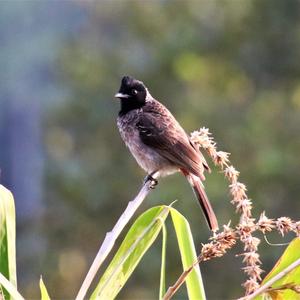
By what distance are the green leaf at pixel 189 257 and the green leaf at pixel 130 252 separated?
0.15 ft

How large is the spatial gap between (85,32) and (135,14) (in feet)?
14.7

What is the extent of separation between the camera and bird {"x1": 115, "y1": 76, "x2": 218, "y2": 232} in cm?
430

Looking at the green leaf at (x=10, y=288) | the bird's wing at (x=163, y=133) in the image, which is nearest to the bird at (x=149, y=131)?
the bird's wing at (x=163, y=133)

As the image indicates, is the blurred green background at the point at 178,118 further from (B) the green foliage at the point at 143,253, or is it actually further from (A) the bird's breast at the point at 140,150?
(B) the green foliage at the point at 143,253

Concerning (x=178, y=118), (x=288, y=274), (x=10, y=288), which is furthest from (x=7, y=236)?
(x=178, y=118)

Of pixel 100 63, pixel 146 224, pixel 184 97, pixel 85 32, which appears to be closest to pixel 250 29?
pixel 184 97

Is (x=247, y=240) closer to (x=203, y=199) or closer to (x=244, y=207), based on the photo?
(x=244, y=207)

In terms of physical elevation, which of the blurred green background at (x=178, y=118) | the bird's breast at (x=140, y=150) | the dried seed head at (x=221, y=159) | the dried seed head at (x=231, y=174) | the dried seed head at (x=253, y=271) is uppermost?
the blurred green background at (x=178, y=118)

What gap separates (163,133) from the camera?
445 centimetres

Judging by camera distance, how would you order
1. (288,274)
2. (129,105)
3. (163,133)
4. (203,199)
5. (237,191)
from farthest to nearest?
1. (129,105)
2. (163,133)
3. (203,199)
4. (237,191)
5. (288,274)

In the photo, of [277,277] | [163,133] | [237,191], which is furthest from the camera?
[163,133]

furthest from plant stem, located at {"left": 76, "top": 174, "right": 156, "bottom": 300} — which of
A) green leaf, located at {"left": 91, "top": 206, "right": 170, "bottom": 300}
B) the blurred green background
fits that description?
the blurred green background

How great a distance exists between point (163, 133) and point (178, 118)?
984 cm

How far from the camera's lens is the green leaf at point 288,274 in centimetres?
176
